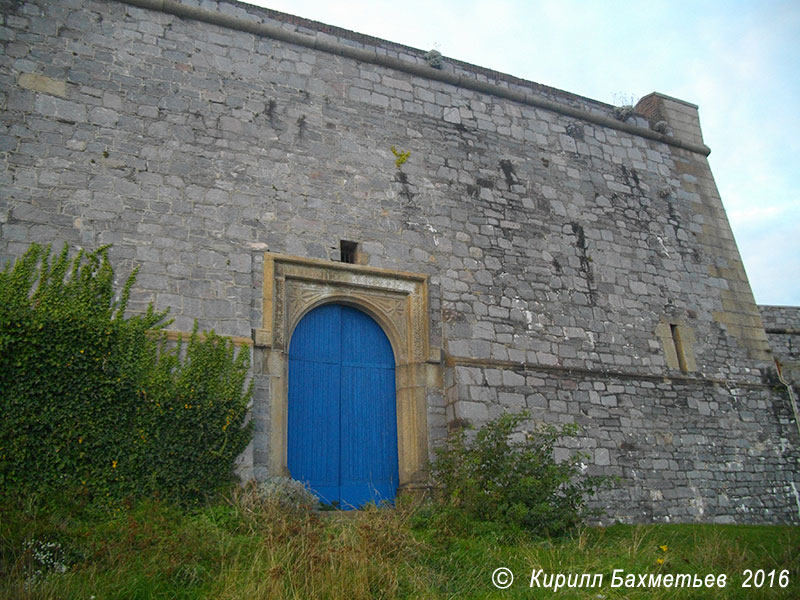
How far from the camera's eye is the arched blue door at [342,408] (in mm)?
7094

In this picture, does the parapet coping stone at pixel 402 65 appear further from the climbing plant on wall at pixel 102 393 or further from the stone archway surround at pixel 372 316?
the climbing plant on wall at pixel 102 393

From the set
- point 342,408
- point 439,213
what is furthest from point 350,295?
point 439,213

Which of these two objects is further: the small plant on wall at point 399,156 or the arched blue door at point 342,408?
the small plant on wall at point 399,156

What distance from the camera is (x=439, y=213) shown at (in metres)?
8.45

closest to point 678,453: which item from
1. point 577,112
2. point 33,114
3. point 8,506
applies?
point 577,112

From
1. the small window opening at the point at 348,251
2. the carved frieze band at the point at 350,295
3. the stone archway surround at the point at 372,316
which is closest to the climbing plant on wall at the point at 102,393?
the stone archway surround at the point at 372,316

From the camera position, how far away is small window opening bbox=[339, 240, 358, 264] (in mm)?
7816

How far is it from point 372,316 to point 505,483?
2.50 metres

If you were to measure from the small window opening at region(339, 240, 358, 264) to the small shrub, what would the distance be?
2.36 meters

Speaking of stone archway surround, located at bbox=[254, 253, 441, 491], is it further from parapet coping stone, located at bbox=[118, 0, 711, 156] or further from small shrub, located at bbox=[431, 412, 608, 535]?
parapet coping stone, located at bbox=[118, 0, 711, 156]

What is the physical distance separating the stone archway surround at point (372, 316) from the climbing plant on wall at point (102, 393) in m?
0.46

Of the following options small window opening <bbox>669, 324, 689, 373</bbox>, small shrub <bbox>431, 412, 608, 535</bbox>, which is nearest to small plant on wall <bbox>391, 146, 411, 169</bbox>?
small shrub <bbox>431, 412, 608, 535</bbox>

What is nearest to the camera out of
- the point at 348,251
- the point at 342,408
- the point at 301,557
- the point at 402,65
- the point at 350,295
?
the point at 301,557

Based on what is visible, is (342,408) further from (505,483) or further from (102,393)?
(102,393)
